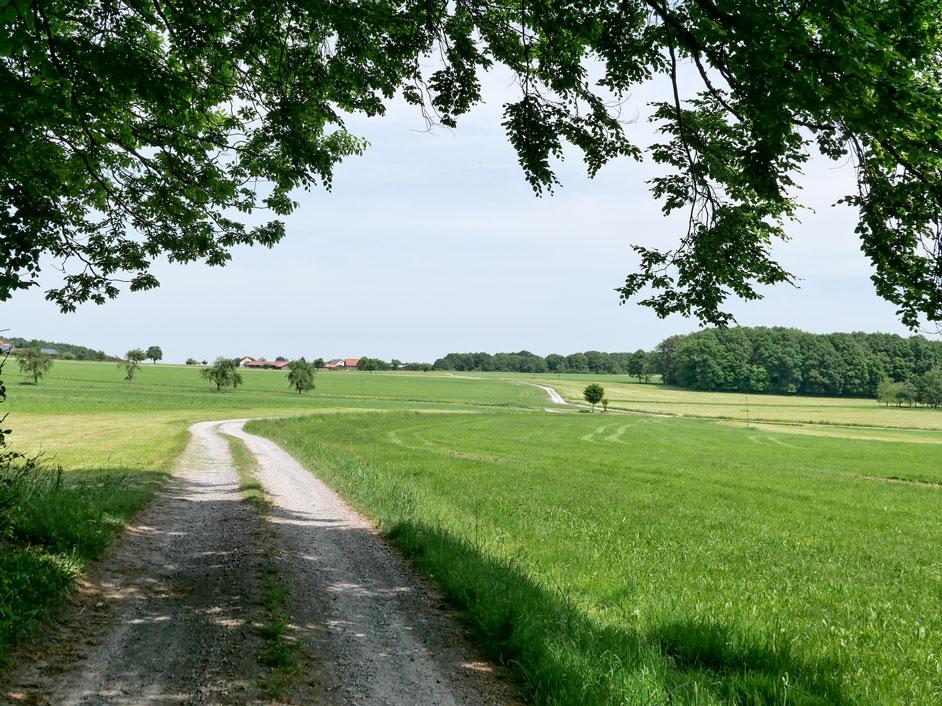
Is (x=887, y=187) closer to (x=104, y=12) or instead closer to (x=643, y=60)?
(x=643, y=60)

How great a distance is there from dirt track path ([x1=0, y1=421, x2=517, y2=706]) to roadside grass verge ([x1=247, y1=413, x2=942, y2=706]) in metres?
0.72

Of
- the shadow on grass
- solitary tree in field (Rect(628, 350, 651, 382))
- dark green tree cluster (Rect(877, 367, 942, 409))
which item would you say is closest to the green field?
the shadow on grass

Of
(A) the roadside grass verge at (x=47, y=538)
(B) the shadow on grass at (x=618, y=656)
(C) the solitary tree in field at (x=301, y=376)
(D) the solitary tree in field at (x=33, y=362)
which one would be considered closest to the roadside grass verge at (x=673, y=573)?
(B) the shadow on grass at (x=618, y=656)

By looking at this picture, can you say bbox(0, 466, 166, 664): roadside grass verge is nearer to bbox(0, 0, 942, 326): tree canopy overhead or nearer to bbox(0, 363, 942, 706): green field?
bbox(0, 363, 942, 706): green field

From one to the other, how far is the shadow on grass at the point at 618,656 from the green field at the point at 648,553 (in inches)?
1.1

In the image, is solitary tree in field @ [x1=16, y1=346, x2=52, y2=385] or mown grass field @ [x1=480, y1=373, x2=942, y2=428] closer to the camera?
solitary tree in field @ [x1=16, y1=346, x2=52, y2=385]

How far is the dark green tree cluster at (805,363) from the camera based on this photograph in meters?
150

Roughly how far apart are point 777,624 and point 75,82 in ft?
42.0

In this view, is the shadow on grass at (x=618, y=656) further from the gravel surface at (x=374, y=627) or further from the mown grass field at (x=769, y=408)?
the mown grass field at (x=769, y=408)

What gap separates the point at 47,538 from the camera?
9242 millimetres

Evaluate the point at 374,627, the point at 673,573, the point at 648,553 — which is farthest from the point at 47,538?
the point at 648,553

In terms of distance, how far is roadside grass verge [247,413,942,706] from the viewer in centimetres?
642

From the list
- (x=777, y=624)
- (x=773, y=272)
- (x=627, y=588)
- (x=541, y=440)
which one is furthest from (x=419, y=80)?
(x=541, y=440)

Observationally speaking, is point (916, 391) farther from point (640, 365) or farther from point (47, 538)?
point (47, 538)
